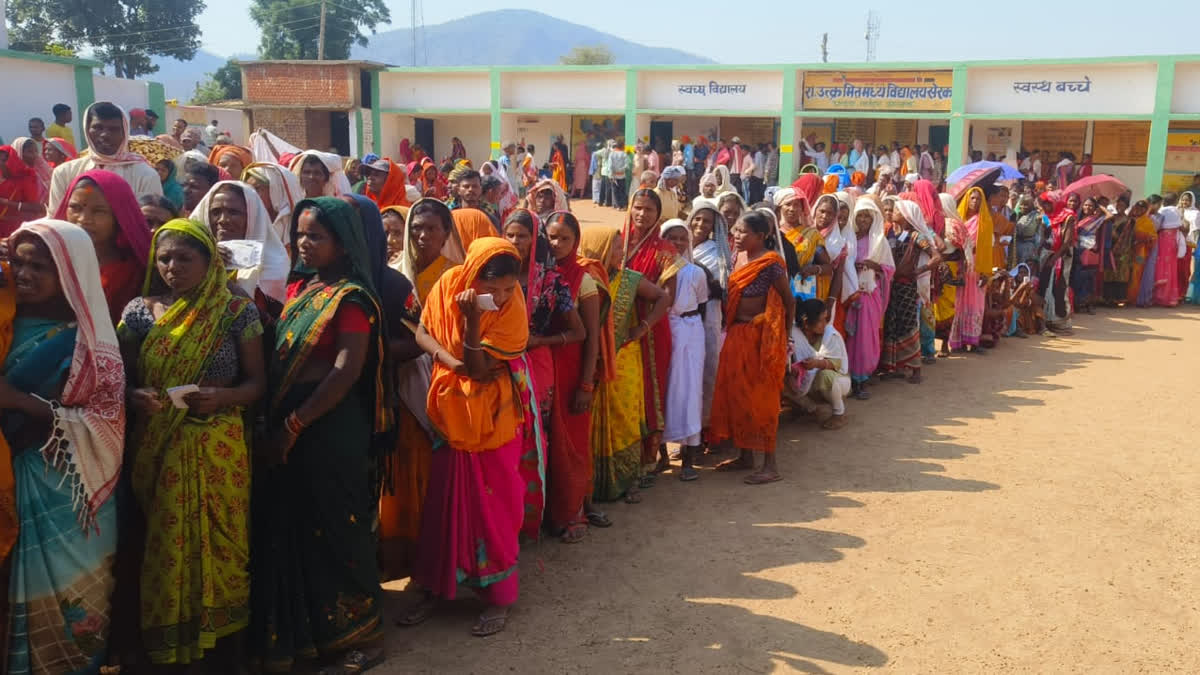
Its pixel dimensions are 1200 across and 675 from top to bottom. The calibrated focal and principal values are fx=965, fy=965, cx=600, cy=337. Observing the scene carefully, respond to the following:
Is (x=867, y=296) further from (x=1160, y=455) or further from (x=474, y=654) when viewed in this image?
(x=474, y=654)

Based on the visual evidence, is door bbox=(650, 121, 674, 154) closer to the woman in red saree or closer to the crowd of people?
the crowd of people

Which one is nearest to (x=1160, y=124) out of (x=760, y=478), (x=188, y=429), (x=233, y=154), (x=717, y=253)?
(x=717, y=253)

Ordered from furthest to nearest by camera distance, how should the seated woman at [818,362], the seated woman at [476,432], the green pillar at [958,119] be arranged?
the green pillar at [958,119]
the seated woman at [818,362]
the seated woman at [476,432]

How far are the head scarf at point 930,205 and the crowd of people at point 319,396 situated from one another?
3561 millimetres

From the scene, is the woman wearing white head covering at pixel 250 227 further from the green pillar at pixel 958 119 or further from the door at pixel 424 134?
the door at pixel 424 134

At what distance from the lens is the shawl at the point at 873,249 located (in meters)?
7.55

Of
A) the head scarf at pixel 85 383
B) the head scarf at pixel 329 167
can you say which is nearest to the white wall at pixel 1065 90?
the head scarf at pixel 329 167

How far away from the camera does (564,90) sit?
25.1 m

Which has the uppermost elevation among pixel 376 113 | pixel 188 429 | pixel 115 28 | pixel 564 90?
pixel 115 28

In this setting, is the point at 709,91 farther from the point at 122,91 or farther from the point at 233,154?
the point at 233,154

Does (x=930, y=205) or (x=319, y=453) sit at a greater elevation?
(x=930, y=205)

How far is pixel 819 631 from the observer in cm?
389

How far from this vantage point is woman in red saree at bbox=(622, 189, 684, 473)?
5.44m

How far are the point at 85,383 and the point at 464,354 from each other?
123 cm
